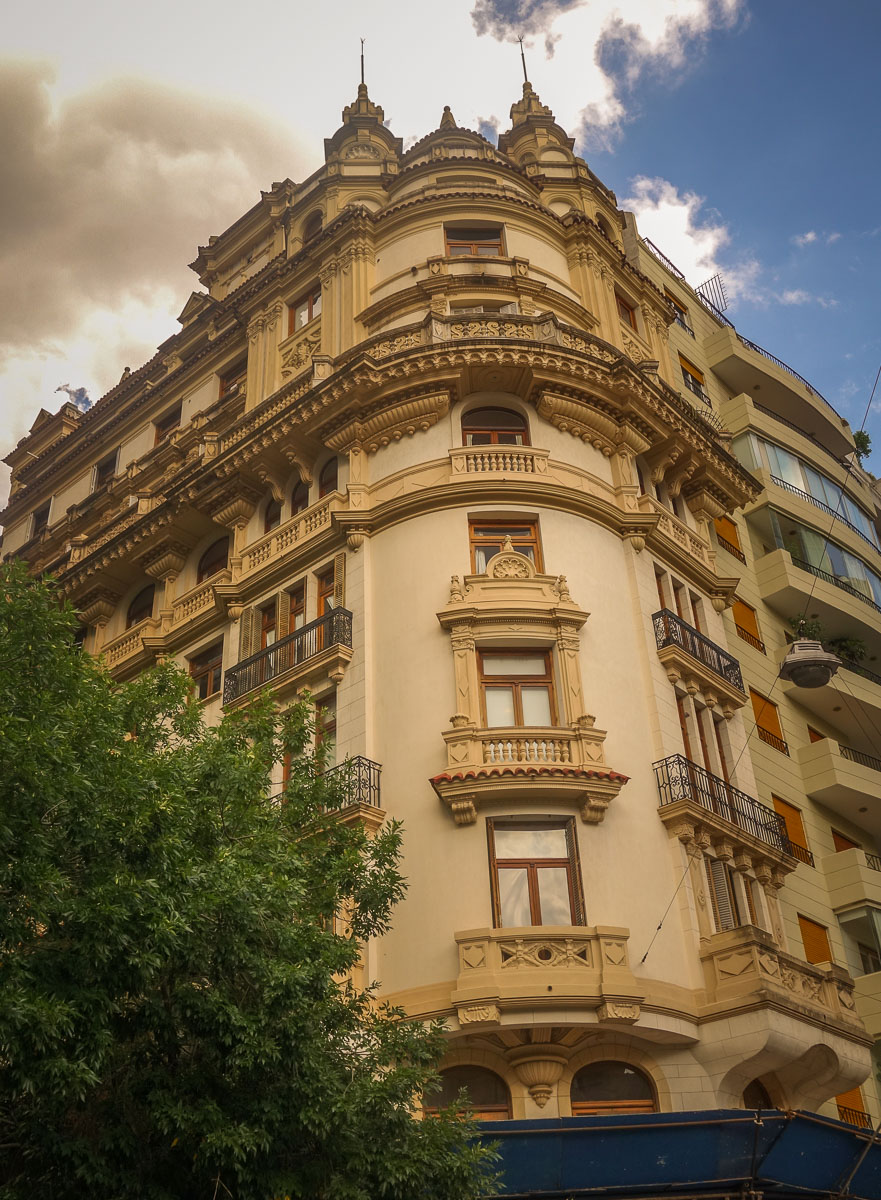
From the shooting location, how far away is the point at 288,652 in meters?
27.1

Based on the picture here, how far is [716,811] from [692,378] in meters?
19.0

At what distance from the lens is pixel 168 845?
13.2 m

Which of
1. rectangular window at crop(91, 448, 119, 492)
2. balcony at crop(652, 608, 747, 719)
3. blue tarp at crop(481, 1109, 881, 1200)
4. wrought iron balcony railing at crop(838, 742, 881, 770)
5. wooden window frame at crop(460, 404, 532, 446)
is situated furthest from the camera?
rectangular window at crop(91, 448, 119, 492)

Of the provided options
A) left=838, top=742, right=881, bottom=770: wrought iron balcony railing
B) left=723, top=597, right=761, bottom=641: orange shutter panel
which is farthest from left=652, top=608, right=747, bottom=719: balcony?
left=838, top=742, right=881, bottom=770: wrought iron balcony railing

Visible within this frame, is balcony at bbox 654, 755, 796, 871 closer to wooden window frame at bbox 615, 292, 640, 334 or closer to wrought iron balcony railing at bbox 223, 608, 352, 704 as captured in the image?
wrought iron balcony railing at bbox 223, 608, 352, 704

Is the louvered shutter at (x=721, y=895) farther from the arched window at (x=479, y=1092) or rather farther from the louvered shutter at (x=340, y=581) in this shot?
the louvered shutter at (x=340, y=581)

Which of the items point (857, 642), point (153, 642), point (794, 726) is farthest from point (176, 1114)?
point (857, 642)

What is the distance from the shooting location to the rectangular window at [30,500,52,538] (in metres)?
43.9

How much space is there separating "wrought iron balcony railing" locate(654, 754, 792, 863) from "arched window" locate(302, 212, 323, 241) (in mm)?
21193

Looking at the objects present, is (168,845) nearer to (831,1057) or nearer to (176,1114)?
(176,1114)

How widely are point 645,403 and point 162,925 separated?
20.2 metres

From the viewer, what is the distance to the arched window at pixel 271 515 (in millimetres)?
30953

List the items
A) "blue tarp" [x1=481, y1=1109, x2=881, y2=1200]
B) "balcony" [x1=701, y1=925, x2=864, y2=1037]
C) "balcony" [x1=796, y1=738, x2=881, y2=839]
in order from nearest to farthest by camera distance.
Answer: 1. "blue tarp" [x1=481, y1=1109, x2=881, y2=1200]
2. "balcony" [x1=701, y1=925, x2=864, y2=1037]
3. "balcony" [x1=796, y1=738, x2=881, y2=839]

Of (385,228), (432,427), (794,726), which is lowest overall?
(794,726)
